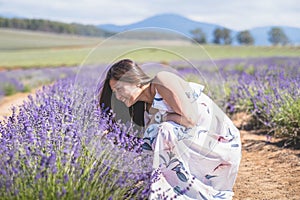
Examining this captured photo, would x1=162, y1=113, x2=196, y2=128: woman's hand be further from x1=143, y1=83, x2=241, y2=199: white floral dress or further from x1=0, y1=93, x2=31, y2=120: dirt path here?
x1=0, y1=93, x2=31, y2=120: dirt path

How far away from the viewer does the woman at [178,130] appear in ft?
9.46

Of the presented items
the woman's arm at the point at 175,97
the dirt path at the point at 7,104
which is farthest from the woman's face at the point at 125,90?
the dirt path at the point at 7,104

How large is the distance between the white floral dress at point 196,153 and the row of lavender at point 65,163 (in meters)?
0.16

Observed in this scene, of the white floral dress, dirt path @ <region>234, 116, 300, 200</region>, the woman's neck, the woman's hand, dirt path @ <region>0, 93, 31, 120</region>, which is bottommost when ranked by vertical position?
dirt path @ <region>0, 93, 31, 120</region>

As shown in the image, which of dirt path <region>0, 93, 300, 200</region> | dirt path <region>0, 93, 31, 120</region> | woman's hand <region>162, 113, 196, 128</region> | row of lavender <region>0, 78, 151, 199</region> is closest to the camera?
row of lavender <region>0, 78, 151, 199</region>

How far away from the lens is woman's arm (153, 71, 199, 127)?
9.64ft

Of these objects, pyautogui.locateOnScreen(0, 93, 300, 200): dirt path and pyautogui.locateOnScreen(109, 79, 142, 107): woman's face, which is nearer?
pyautogui.locateOnScreen(109, 79, 142, 107): woman's face

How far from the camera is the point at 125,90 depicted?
2967 millimetres

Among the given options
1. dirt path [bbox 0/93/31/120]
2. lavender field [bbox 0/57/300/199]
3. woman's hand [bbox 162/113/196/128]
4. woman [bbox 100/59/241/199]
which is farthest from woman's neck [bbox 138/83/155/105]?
dirt path [bbox 0/93/31/120]

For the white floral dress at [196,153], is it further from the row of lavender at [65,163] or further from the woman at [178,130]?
the row of lavender at [65,163]

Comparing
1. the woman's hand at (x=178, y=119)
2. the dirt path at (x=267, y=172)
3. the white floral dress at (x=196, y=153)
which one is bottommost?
the dirt path at (x=267, y=172)

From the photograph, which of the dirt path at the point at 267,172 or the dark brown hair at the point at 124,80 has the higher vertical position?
the dark brown hair at the point at 124,80

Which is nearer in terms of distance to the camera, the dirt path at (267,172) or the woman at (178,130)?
the woman at (178,130)

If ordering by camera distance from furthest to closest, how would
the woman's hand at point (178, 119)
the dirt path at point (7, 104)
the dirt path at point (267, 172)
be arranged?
1. the dirt path at point (7, 104)
2. the dirt path at point (267, 172)
3. the woman's hand at point (178, 119)
